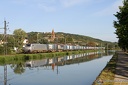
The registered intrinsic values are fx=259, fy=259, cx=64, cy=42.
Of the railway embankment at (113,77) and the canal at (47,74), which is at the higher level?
the railway embankment at (113,77)

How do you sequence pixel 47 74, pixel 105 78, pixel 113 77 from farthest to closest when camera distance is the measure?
pixel 47 74
pixel 113 77
pixel 105 78

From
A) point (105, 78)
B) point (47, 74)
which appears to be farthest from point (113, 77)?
point (47, 74)

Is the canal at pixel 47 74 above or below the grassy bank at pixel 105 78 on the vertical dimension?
below

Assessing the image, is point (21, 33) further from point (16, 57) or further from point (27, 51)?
point (16, 57)

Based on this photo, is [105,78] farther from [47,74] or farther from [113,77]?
[47,74]

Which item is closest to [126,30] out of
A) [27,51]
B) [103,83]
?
[103,83]

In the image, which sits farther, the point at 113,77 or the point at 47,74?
the point at 47,74

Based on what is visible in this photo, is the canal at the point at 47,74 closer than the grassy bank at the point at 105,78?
No

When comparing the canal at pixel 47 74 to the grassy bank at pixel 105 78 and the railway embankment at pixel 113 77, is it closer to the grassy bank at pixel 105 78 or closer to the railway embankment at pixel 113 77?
the grassy bank at pixel 105 78

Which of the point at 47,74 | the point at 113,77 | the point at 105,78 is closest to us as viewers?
the point at 105,78

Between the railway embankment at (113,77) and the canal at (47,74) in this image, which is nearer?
the railway embankment at (113,77)

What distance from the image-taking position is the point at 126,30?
3203 centimetres

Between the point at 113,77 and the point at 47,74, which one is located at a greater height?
the point at 113,77

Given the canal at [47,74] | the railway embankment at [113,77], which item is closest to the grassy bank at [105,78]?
the railway embankment at [113,77]
